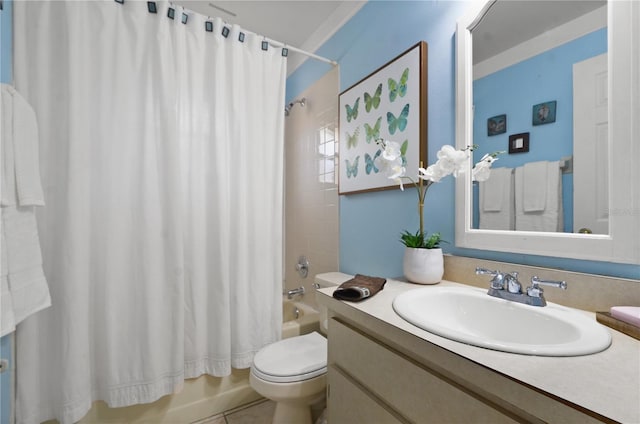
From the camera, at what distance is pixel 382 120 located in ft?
4.80

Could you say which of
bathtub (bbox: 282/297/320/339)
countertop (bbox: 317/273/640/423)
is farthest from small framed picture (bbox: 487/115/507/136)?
bathtub (bbox: 282/297/320/339)

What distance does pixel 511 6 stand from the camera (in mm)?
947

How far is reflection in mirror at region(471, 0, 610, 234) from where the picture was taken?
0.76 metres

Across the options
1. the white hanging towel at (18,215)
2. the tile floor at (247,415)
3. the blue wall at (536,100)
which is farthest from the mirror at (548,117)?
the white hanging towel at (18,215)

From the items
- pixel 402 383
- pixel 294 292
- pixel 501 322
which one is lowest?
pixel 294 292

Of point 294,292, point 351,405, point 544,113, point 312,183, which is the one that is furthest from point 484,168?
point 294,292

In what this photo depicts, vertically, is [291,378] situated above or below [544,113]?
below

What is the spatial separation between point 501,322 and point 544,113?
2.25 feet

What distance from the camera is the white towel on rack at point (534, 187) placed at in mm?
860

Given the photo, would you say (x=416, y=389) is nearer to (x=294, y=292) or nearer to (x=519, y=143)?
(x=519, y=143)

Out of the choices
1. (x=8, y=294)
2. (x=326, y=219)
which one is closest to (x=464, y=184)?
(x=326, y=219)

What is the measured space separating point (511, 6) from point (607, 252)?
0.90m

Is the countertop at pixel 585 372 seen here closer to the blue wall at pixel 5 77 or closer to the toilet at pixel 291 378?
the toilet at pixel 291 378

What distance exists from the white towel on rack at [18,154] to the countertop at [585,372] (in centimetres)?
138
